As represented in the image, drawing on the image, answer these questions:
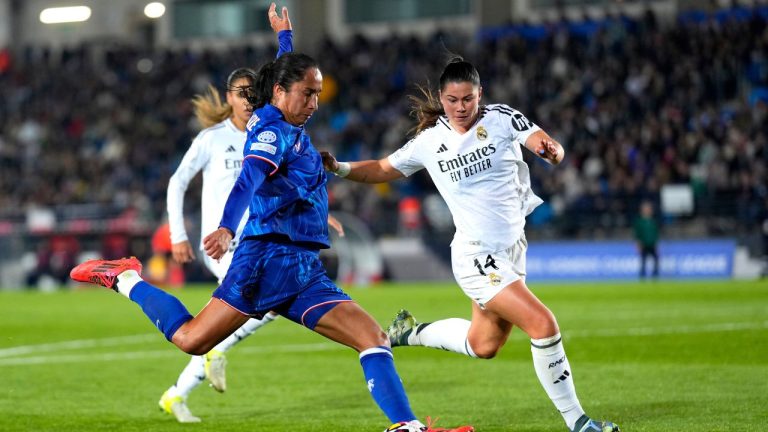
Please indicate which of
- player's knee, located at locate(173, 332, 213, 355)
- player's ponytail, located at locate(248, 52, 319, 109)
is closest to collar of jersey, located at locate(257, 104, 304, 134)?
player's ponytail, located at locate(248, 52, 319, 109)

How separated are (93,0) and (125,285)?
4297cm

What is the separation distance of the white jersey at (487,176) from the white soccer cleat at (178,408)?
97.4 inches

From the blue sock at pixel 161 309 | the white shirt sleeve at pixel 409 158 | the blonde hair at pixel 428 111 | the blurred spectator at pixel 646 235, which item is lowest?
the blurred spectator at pixel 646 235

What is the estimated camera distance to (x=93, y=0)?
159 feet

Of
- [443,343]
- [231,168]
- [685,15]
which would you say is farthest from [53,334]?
[685,15]

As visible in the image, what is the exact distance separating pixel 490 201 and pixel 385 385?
1.65 meters

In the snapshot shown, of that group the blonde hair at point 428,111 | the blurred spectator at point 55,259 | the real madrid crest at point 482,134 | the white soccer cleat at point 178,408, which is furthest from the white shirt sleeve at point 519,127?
the blurred spectator at point 55,259

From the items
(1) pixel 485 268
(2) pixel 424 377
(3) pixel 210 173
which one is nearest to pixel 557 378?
(1) pixel 485 268

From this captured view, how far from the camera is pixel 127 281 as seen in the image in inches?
303

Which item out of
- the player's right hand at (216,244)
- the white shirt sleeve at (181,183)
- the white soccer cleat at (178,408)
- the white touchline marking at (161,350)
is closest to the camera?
the player's right hand at (216,244)

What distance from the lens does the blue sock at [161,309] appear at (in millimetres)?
7148

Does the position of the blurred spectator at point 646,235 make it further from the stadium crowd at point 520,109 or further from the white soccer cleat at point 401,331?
the white soccer cleat at point 401,331

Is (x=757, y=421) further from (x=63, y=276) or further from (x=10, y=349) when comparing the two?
(x=63, y=276)

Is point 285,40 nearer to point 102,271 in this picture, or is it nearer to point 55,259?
point 102,271
